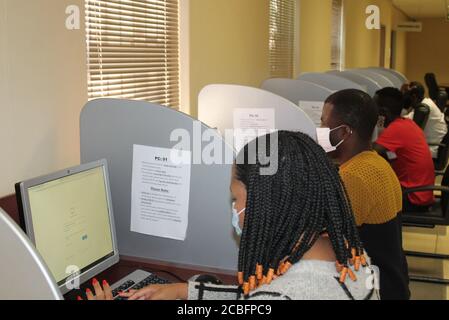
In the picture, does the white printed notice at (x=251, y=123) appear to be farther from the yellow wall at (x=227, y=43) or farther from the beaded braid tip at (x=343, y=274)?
the beaded braid tip at (x=343, y=274)

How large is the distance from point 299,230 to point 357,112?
126cm

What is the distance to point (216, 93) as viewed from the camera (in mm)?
2588

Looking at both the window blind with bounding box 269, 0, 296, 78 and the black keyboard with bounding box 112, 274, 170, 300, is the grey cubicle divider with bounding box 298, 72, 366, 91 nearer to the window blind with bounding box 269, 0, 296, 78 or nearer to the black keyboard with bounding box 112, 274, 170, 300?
the window blind with bounding box 269, 0, 296, 78

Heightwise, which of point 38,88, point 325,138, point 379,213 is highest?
point 38,88

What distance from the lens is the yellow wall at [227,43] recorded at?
304cm

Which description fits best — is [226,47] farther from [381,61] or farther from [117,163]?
[381,61]

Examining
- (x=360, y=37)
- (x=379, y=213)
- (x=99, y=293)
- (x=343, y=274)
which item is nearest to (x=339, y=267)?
(x=343, y=274)

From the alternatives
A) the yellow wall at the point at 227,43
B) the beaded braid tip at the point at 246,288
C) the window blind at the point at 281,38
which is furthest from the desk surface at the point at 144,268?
the window blind at the point at 281,38

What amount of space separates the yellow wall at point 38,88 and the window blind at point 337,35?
528 cm

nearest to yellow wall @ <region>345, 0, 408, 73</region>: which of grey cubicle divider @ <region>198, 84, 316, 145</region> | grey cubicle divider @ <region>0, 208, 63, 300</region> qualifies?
grey cubicle divider @ <region>198, 84, 316, 145</region>

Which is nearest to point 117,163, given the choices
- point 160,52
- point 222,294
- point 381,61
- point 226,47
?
point 222,294

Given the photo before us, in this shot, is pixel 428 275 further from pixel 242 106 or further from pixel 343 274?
pixel 343 274

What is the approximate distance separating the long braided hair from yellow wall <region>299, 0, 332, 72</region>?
436cm

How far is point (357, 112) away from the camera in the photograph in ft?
7.50
